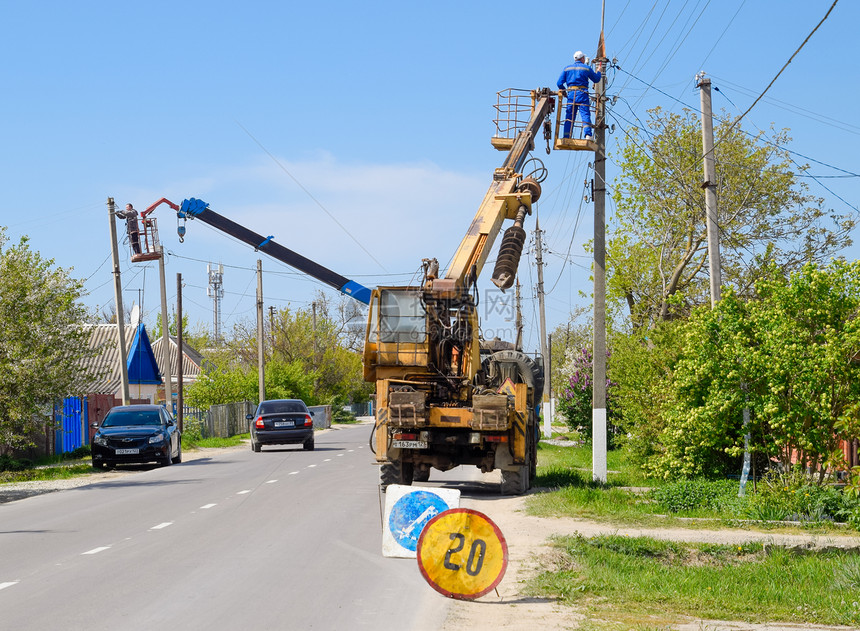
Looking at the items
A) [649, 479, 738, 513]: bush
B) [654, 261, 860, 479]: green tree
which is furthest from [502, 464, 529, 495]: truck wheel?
[654, 261, 860, 479]: green tree

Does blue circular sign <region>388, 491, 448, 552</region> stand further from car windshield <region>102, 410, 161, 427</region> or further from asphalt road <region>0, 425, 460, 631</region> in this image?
car windshield <region>102, 410, 161, 427</region>

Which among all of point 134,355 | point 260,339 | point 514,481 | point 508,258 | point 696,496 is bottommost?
point 696,496

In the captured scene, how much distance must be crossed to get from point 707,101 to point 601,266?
13.2 feet

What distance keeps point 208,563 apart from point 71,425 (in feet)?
88.5

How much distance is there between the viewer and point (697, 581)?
970cm

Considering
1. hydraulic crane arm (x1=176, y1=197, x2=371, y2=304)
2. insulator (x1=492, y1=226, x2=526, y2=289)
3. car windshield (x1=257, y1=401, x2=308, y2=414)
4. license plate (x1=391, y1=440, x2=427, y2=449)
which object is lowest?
car windshield (x1=257, y1=401, x2=308, y2=414)

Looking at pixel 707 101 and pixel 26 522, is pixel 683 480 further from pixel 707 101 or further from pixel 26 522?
pixel 26 522

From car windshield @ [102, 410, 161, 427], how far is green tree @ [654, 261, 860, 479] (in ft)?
52.3

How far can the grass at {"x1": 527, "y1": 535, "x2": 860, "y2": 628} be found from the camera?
837cm

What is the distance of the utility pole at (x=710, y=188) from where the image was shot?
1856 cm

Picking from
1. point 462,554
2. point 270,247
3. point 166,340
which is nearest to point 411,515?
point 462,554

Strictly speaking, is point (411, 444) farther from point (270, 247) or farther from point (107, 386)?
point (107, 386)

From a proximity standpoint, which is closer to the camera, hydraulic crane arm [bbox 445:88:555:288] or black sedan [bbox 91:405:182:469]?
hydraulic crane arm [bbox 445:88:555:288]

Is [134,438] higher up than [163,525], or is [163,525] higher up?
[134,438]
